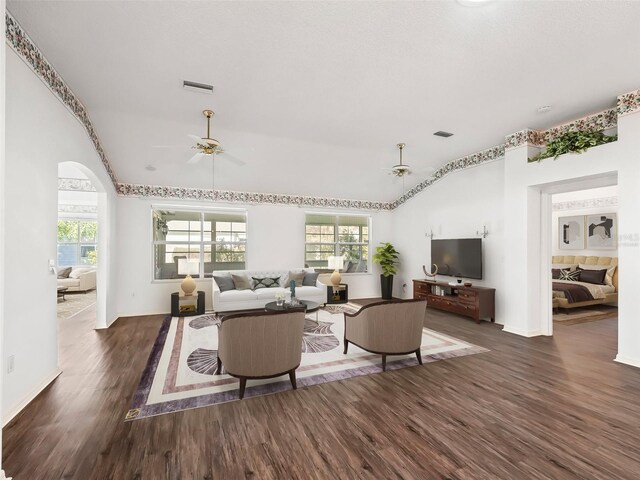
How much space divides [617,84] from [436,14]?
2606 mm

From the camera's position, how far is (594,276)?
6.66 meters

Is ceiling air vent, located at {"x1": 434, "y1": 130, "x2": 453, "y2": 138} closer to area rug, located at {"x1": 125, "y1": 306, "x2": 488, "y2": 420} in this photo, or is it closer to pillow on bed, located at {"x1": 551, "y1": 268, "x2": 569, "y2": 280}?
area rug, located at {"x1": 125, "y1": 306, "x2": 488, "y2": 420}

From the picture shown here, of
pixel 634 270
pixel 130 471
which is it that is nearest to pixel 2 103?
pixel 130 471

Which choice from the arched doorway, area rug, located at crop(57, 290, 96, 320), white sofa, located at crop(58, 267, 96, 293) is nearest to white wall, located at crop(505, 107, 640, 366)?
area rug, located at crop(57, 290, 96, 320)

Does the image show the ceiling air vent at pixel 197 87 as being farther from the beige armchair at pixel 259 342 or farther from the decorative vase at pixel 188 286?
the decorative vase at pixel 188 286

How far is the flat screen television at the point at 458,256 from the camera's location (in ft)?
19.1

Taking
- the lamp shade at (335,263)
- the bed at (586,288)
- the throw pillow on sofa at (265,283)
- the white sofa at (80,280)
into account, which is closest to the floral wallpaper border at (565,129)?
the bed at (586,288)

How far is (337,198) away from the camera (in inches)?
305

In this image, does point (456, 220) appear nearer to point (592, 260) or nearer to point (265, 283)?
point (592, 260)

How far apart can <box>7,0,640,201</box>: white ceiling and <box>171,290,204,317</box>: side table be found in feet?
8.96

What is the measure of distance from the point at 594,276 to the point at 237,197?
26.1 feet

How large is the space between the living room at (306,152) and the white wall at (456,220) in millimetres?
58

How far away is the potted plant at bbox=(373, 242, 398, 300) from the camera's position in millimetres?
7828

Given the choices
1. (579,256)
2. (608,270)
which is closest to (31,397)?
(608,270)
